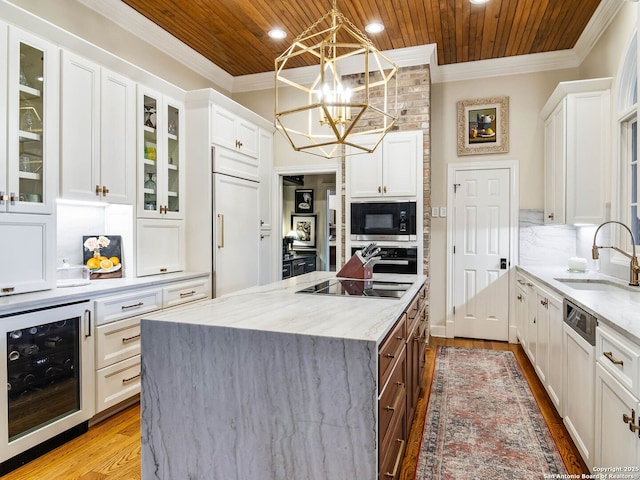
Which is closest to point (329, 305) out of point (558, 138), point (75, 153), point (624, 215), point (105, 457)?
point (105, 457)

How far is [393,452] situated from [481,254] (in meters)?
3.37

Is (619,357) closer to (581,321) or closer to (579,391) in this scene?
(581,321)

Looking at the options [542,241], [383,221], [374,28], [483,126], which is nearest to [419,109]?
[483,126]

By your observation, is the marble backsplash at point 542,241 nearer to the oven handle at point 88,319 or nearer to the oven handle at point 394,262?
the oven handle at point 394,262

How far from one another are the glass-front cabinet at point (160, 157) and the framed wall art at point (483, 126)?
10.0 feet

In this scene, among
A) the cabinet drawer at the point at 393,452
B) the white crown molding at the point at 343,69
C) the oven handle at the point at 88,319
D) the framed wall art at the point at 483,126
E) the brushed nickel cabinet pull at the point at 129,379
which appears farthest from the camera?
the framed wall art at the point at 483,126

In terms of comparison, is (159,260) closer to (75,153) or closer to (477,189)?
(75,153)

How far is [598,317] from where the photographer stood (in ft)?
5.96

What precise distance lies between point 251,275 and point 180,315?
9.14 feet

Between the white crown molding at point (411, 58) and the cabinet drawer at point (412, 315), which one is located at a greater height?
the white crown molding at point (411, 58)

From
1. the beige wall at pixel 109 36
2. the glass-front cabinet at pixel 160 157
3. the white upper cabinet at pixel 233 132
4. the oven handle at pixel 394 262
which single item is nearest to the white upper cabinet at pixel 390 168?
the oven handle at pixel 394 262

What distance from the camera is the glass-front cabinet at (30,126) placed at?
2281 mm

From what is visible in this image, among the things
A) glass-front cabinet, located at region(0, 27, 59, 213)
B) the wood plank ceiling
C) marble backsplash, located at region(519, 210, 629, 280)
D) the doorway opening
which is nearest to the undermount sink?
marble backsplash, located at region(519, 210, 629, 280)

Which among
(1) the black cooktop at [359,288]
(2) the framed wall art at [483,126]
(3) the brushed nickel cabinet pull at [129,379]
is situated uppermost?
(2) the framed wall art at [483,126]
